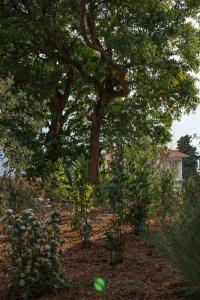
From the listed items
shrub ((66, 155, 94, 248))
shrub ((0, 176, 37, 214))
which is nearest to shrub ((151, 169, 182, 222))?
shrub ((66, 155, 94, 248))

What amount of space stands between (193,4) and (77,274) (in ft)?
44.3

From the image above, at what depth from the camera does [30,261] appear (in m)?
5.21

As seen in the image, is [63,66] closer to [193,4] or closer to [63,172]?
[193,4]

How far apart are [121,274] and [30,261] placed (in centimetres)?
124

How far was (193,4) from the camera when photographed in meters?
17.6

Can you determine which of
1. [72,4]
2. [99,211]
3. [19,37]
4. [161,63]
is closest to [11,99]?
[99,211]

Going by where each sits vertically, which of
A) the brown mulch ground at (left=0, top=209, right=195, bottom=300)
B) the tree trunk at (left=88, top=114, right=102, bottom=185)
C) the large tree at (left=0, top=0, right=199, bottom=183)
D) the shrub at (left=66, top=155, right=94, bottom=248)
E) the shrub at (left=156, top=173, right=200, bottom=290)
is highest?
the large tree at (left=0, top=0, right=199, bottom=183)

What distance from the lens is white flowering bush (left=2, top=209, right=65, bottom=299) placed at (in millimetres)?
5086

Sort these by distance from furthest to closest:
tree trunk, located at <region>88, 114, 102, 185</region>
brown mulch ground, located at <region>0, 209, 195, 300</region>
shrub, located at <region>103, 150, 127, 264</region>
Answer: tree trunk, located at <region>88, 114, 102, 185</region>, shrub, located at <region>103, 150, 127, 264</region>, brown mulch ground, located at <region>0, 209, 195, 300</region>

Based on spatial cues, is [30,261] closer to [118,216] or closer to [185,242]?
[185,242]

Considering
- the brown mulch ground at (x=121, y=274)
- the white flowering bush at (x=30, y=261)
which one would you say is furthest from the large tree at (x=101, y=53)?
the white flowering bush at (x=30, y=261)

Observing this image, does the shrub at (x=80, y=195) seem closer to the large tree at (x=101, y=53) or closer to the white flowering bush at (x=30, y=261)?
the white flowering bush at (x=30, y=261)

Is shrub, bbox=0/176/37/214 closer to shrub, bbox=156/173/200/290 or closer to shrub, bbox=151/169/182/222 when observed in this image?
shrub, bbox=151/169/182/222

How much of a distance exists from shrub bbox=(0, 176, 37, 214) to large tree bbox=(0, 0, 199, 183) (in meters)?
6.15
